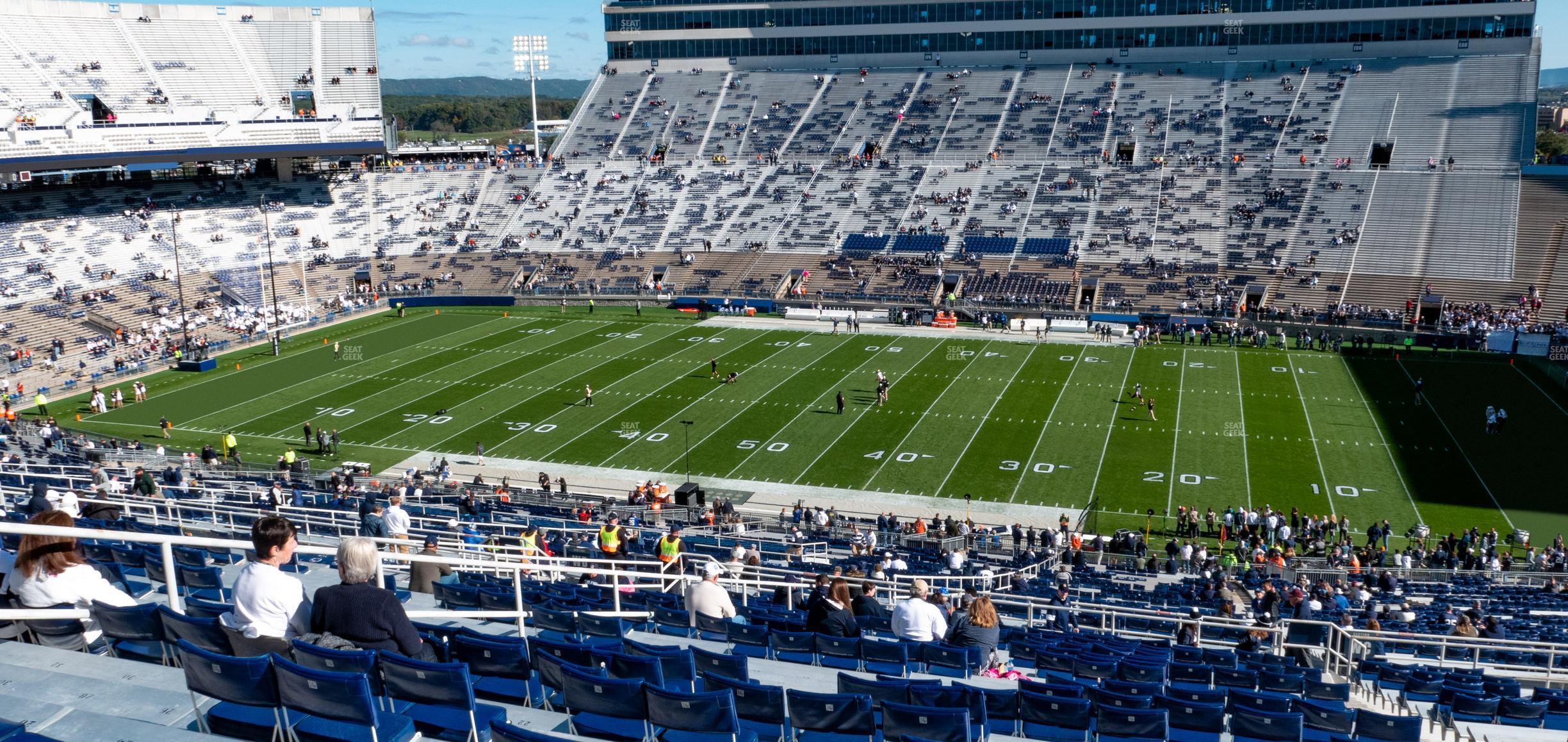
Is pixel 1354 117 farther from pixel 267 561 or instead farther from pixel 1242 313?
pixel 267 561

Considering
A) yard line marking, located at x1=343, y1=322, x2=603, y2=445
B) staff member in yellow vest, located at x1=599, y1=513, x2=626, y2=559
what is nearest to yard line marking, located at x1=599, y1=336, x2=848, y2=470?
yard line marking, located at x1=343, y1=322, x2=603, y2=445

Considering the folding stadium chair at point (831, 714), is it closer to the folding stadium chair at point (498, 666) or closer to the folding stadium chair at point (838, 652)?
the folding stadium chair at point (498, 666)

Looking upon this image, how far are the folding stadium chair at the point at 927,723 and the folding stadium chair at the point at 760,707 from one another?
700 mm

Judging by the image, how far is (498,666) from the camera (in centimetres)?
774

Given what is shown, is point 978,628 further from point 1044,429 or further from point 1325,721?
point 1044,429

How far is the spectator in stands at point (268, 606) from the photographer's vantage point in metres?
6.41

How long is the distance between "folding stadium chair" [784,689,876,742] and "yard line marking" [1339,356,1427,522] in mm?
26371

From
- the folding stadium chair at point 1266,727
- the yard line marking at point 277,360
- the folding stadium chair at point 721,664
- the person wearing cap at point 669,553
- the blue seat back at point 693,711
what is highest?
the blue seat back at point 693,711

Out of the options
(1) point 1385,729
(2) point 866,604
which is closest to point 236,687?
(2) point 866,604

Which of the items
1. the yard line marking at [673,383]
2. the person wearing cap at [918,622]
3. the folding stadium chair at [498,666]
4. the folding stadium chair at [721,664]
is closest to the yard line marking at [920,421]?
the yard line marking at [673,383]

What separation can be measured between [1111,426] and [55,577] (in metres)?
33.8

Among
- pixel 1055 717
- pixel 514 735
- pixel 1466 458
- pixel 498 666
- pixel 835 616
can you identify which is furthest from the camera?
pixel 1466 458

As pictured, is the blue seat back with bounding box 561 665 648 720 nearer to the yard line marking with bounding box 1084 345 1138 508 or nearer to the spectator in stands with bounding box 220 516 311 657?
the spectator in stands with bounding box 220 516 311 657

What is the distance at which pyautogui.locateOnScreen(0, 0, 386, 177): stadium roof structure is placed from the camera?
2347 inches
